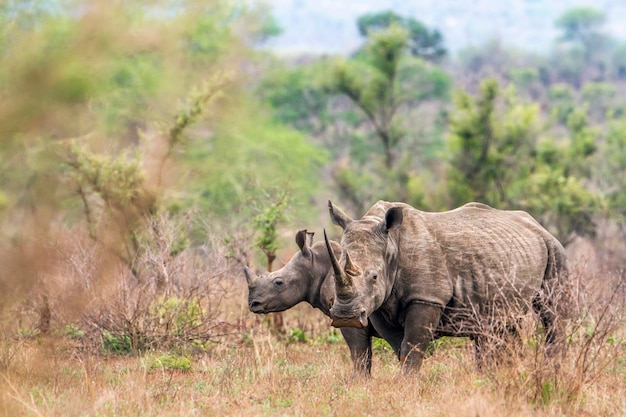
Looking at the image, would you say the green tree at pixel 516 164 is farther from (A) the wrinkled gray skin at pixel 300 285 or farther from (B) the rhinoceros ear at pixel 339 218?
(B) the rhinoceros ear at pixel 339 218

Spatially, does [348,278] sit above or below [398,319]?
above

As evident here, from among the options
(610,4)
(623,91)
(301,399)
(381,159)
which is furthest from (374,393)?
(610,4)

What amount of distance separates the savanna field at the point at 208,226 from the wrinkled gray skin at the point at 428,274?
1.34 ft

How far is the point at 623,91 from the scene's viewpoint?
2217 inches

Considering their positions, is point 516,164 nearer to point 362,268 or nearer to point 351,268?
point 362,268

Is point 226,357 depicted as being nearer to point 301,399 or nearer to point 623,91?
point 301,399

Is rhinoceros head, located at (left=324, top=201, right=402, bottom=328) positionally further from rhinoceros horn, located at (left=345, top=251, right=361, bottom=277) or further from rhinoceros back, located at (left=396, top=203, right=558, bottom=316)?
rhinoceros back, located at (left=396, top=203, right=558, bottom=316)

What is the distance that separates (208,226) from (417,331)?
181 inches

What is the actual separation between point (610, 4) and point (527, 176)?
151 m

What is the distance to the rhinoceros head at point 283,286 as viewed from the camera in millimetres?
8562

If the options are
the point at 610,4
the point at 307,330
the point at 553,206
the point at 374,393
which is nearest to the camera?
the point at 374,393

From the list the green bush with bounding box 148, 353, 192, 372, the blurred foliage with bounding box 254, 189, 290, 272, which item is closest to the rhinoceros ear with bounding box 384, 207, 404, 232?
the green bush with bounding box 148, 353, 192, 372

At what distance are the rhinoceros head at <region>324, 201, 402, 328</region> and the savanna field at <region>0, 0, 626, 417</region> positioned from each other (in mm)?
589

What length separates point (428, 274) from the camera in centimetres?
785
